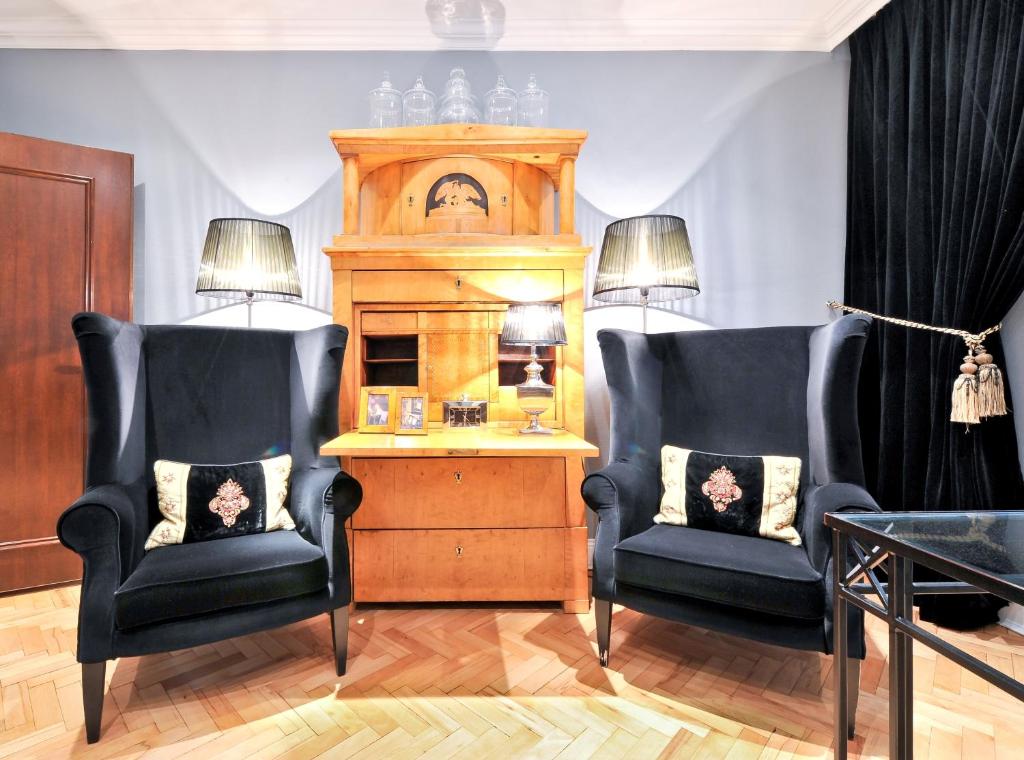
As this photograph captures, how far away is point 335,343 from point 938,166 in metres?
2.45

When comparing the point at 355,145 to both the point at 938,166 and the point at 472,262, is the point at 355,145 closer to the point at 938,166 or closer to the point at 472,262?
the point at 472,262

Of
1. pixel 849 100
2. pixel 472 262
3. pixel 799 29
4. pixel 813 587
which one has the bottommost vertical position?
pixel 813 587

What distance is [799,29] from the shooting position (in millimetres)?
2613

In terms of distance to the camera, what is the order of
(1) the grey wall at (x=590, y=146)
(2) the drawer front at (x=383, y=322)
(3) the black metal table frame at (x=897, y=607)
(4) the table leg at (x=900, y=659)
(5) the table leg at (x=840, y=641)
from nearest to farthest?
(3) the black metal table frame at (x=897, y=607) < (4) the table leg at (x=900, y=659) < (5) the table leg at (x=840, y=641) < (2) the drawer front at (x=383, y=322) < (1) the grey wall at (x=590, y=146)

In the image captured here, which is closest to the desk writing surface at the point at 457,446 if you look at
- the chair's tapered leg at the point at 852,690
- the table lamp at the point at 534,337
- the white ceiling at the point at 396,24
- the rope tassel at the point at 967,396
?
the table lamp at the point at 534,337

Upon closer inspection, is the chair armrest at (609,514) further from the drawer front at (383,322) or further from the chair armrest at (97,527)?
the chair armrest at (97,527)

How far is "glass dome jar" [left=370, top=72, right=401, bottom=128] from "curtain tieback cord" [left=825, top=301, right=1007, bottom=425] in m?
2.53

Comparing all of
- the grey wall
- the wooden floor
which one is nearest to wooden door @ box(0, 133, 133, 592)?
the grey wall

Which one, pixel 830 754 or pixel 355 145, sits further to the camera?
pixel 355 145

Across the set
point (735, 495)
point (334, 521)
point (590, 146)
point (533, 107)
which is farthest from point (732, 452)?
point (533, 107)

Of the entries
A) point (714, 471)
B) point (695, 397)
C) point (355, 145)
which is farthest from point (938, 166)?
point (355, 145)

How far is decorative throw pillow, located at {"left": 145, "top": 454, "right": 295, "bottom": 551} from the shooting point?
1662 millimetres

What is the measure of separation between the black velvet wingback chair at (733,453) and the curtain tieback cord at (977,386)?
589mm

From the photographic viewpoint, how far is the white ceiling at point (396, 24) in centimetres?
249
